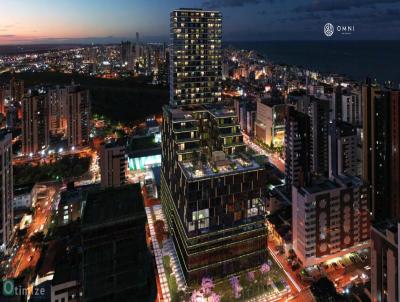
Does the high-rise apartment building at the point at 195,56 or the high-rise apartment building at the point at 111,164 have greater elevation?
the high-rise apartment building at the point at 195,56

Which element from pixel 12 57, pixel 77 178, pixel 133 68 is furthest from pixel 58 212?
pixel 12 57

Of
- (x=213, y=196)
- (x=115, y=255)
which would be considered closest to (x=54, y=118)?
(x=213, y=196)

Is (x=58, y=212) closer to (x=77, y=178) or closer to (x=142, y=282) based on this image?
(x=77, y=178)

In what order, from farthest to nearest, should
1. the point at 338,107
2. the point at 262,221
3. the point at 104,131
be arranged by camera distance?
the point at 104,131
the point at 338,107
the point at 262,221

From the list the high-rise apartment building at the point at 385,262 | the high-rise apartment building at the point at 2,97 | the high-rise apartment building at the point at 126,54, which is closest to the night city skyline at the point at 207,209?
the high-rise apartment building at the point at 385,262

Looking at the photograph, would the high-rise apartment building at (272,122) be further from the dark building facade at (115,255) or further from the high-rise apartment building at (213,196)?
the dark building facade at (115,255)

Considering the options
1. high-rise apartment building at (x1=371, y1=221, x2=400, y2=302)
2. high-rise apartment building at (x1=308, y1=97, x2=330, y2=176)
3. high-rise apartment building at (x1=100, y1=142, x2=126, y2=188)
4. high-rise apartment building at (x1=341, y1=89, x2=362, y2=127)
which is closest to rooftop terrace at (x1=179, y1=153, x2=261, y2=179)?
high-rise apartment building at (x1=371, y1=221, x2=400, y2=302)

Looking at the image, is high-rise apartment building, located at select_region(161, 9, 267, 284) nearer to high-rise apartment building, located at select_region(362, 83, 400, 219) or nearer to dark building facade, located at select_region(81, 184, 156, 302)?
dark building facade, located at select_region(81, 184, 156, 302)
